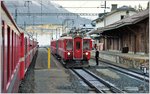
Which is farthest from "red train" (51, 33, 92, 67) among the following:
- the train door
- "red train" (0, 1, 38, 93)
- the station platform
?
"red train" (0, 1, 38, 93)

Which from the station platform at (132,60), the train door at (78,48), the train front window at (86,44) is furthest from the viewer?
the train front window at (86,44)

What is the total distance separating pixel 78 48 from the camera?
97.0 ft

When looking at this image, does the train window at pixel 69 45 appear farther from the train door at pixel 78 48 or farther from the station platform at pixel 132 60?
the station platform at pixel 132 60

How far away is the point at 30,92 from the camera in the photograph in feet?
48.5

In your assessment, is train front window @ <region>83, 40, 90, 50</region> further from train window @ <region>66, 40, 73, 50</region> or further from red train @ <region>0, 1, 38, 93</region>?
red train @ <region>0, 1, 38, 93</region>

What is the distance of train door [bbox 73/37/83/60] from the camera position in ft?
96.6

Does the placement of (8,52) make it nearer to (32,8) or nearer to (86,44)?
(86,44)

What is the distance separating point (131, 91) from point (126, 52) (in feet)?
88.7

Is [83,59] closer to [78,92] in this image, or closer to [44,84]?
[44,84]

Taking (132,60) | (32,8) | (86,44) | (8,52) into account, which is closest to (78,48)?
(86,44)

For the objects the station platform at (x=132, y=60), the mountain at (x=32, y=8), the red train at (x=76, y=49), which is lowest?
the station platform at (x=132, y=60)

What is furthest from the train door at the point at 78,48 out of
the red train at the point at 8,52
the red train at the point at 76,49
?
the red train at the point at 8,52

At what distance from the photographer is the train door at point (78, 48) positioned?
29.5m

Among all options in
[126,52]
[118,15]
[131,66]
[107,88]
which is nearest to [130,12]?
[118,15]
